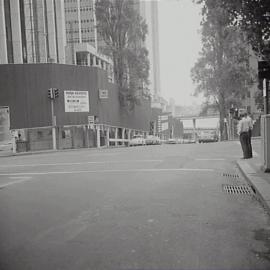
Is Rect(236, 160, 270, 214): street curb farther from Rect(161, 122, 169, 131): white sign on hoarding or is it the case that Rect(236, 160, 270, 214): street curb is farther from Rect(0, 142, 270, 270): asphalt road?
Rect(161, 122, 169, 131): white sign on hoarding

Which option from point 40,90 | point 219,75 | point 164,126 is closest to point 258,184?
point 40,90

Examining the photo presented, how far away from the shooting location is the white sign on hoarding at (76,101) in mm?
36750

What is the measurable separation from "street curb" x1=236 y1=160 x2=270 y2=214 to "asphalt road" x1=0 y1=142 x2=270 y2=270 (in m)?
0.18

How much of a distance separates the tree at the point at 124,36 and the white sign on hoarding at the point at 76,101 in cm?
640

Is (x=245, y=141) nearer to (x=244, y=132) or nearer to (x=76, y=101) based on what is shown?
(x=244, y=132)

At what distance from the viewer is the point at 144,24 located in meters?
42.4

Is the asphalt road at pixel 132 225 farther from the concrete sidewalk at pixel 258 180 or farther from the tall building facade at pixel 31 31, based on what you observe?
the tall building facade at pixel 31 31

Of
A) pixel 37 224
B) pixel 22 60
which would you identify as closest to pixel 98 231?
pixel 37 224

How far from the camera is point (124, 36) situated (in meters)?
42.3

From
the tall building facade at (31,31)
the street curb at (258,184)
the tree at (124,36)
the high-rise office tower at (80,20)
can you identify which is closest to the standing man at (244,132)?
the street curb at (258,184)

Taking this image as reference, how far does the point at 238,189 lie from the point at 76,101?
2966cm

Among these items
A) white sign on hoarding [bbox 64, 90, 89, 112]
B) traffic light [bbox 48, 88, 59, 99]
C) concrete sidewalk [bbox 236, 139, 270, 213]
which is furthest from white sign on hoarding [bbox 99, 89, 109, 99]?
concrete sidewalk [bbox 236, 139, 270, 213]

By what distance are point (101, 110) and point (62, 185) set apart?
30.0 metres

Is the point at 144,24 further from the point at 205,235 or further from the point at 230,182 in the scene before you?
the point at 205,235
